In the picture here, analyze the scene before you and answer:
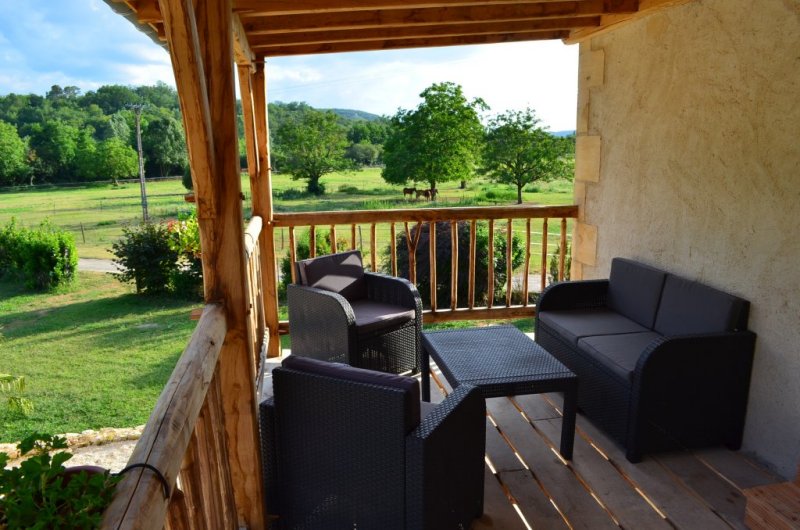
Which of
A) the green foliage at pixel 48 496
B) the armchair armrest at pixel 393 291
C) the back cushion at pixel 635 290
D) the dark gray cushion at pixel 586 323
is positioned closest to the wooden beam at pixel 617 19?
the back cushion at pixel 635 290

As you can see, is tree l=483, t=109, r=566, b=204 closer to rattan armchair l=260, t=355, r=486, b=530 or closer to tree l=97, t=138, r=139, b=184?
rattan armchair l=260, t=355, r=486, b=530

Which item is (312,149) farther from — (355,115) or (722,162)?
(722,162)

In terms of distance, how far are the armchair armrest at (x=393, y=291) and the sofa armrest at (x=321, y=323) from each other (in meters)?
0.42

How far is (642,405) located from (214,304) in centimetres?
204

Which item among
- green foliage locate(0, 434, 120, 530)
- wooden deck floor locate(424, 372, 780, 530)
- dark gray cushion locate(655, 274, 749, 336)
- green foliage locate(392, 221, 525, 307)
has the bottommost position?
wooden deck floor locate(424, 372, 780, 530)

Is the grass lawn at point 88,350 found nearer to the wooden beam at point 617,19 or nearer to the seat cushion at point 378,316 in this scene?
the seat cushion at point 378,316

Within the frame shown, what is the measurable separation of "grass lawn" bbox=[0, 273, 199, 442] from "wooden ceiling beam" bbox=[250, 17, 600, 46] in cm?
323

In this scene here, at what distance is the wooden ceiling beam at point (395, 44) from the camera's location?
14.0ft

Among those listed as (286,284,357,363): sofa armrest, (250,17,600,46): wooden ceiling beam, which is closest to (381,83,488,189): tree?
(250,17,600,46): wooden ceiling beam

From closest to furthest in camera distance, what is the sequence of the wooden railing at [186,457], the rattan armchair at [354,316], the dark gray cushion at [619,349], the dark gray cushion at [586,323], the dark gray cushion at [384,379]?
1. the wooden railing at [186,457]
2. the dark gray cushion at [384,379]
3. the dark gray cushion at [619,349]
4. the dark gray cushion at [586,323]
5. the rattan armchair at [354,316]

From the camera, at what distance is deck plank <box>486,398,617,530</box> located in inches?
97.1

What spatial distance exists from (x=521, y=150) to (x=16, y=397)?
6.11 m

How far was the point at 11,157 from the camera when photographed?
8062 mm

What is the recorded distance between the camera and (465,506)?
90.8 inches
